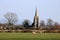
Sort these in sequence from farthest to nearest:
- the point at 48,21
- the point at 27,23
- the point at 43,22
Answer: the point at 43,22 < the point at 48,21 < the point at 27,23

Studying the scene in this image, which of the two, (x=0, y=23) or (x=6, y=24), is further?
(x=0, y=23)

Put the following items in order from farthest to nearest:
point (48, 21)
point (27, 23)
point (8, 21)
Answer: point (48, 21)
point (27, 23)
point (8, 21)

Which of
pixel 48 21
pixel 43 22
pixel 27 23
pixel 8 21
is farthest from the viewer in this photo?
pixel 43 22

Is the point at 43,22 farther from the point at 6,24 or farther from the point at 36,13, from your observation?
the point at 6,24

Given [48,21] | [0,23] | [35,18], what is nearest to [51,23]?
[48,21]

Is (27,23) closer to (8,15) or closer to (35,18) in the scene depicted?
(8,15)

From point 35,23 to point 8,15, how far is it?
24.3 meters

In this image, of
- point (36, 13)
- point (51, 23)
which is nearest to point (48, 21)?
point (51, 23)

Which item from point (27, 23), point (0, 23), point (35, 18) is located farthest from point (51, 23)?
point (0, 23)

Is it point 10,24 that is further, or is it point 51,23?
point 51,23

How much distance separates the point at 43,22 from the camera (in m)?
128

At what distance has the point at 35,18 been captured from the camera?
12606 cm

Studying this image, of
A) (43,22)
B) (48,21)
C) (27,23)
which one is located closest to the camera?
(27,23)

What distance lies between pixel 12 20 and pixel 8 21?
2240 millimetres
